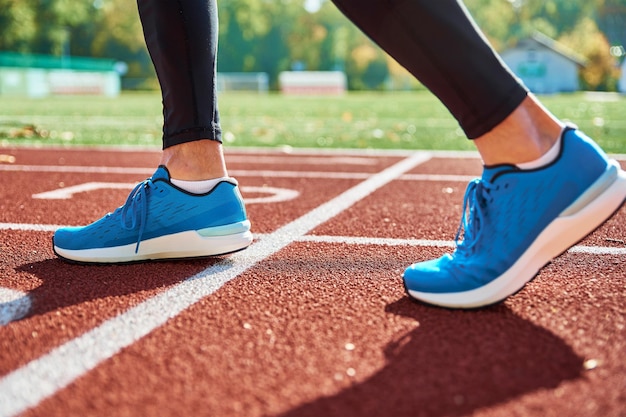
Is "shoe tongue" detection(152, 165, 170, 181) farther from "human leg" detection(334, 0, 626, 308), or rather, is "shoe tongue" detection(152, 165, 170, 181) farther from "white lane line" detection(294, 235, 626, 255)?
"human leg" detection(334, 0, 626, 308)

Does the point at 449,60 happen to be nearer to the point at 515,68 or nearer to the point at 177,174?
the point at 177,174

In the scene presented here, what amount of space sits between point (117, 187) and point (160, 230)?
1.92 meters

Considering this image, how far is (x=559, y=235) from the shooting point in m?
1.62

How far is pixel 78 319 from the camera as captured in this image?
5.24ft

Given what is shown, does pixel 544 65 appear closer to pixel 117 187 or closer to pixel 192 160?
pixel 117 187

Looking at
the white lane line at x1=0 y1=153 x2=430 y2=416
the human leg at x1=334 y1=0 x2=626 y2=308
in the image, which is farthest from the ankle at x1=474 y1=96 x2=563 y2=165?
the white lane line at x1=0 y1=153 x2=430 y2=416

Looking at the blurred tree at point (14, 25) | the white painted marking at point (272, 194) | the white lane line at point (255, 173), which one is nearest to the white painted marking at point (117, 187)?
the white painted marking at point (272, 194)

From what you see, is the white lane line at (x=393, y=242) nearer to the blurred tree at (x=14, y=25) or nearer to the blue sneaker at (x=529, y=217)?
the blue sneaker at (x=529, y=217)

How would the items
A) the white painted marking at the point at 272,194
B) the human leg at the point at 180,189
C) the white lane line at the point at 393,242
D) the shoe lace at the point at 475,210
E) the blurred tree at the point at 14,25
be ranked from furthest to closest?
1. the blurred tree at the point at 14,25
2. the white painted marking at the point at 272,194
3. the white lane line at the point at 393,242
4. the human leg at the point at 180,189
5. the shoe lace at the point at 475,210

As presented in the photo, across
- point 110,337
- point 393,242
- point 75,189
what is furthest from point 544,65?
point 110,337

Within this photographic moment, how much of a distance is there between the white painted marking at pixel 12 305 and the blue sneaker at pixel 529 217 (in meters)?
0.99

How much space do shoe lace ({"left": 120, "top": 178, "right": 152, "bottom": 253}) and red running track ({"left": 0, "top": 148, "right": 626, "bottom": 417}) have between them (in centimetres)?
13

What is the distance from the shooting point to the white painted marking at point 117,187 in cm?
349

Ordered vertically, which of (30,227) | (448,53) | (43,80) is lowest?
(43,80)
